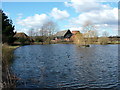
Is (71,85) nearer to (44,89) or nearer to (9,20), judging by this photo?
(44,89)

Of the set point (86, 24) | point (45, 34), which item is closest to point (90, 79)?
point (86, 24)

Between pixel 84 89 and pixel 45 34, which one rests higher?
pixel 45 34

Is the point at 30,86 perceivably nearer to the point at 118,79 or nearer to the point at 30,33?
the point at 118,79

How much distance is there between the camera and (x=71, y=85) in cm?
842

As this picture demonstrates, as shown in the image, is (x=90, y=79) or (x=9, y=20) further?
(x=9, y=20)

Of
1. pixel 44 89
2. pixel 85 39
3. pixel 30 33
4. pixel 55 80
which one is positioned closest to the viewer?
pixel 44 89

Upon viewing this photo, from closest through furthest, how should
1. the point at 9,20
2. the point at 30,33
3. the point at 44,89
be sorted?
1. the point at 44,89
2. the point at 9,20
3. the point at 30,33

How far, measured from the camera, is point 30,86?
8.05 meters

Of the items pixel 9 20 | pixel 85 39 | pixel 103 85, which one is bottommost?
pixel 103 85

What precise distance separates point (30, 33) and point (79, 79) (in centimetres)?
7438

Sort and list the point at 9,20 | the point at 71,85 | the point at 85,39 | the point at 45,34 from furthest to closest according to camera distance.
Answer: the point at 45,34 → the point at 85,39 → the point at 9,20 → the point at 71,85

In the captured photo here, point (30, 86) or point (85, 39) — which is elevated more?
point (85, 39)

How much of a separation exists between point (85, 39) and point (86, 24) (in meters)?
6.04

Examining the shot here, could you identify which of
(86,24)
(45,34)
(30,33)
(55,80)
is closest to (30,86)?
(55,80)
